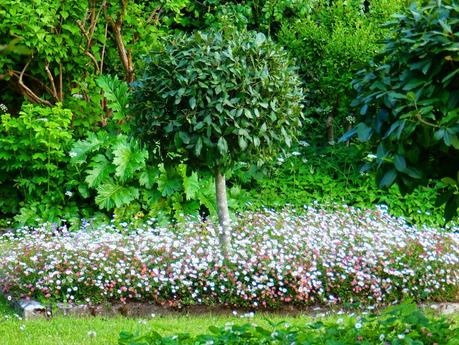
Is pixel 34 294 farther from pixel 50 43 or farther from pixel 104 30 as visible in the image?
pixel 104 30

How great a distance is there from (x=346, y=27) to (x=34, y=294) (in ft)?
18.8

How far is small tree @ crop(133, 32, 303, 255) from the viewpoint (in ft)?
19.8

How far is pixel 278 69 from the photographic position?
6.37 m

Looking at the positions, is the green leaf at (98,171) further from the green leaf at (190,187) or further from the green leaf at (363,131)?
the green leaf at (363,131)

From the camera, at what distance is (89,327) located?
213 inches

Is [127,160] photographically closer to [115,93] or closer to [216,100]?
[115,93]

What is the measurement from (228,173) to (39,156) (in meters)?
2.30

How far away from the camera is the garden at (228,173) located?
3.95 m

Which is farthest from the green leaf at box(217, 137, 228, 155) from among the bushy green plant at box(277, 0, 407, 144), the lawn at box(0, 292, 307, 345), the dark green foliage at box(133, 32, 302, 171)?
the bushy green plant at box(277, 0, 407, 144)

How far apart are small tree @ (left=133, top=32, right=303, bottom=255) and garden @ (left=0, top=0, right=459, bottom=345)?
2cm

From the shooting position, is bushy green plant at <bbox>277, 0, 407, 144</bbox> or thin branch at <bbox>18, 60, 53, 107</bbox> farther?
bushy green plant at <bbox>277, 0, 407, 144</bbox>

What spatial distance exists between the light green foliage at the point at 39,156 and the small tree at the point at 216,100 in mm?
2679

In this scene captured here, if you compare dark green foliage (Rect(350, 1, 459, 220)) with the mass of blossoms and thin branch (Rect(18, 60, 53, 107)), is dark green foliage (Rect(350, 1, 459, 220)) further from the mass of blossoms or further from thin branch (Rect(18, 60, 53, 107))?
thin branch (Rect(18, 60, 53, 107))

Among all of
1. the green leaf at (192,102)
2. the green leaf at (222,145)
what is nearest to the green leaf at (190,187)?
the green leaf at (222,145)
